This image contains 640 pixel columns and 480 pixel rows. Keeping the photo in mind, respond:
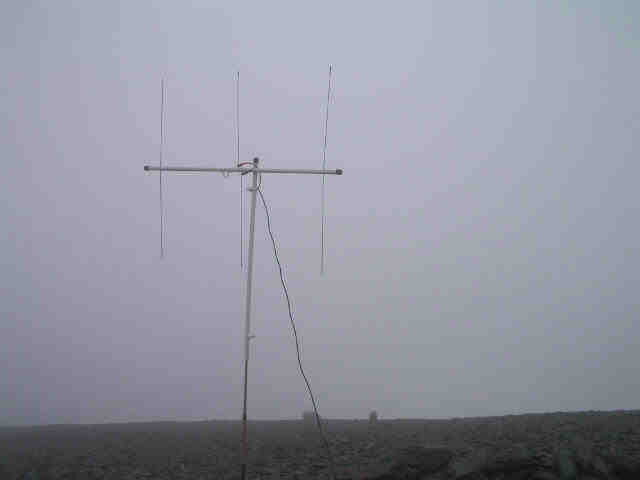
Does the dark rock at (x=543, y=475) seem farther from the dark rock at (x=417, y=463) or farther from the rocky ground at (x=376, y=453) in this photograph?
the dark rock at (x=417, y=463)

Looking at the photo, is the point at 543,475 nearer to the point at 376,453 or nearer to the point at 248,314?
the point at 376,453

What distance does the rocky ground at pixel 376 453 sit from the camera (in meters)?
9.00

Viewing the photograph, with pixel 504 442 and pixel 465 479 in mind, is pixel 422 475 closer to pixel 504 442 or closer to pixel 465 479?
pixel 465 479

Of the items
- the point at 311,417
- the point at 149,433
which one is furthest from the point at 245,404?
the point at 311,417

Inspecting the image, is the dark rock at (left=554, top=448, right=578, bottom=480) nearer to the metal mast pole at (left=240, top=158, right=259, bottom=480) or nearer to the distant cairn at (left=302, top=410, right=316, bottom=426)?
the metal mast pole at (left=240, top=158, right=259, bottom=480)

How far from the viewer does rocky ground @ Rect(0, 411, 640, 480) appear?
9000 mm

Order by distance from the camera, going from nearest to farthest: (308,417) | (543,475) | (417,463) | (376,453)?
(543,475) → (417,463) → (376,453) → (308,417)

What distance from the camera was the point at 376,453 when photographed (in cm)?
1156

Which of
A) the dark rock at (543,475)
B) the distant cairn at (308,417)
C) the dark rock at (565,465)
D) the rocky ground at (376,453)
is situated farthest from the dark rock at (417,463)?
the distant cairn at (308,417)

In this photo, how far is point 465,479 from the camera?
8.85 meters

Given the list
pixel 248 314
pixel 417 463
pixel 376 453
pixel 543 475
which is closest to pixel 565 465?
pixel 543 475

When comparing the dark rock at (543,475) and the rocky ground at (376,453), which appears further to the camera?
the rocky ground at (376,453)

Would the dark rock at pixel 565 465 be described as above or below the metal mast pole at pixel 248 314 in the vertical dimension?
below

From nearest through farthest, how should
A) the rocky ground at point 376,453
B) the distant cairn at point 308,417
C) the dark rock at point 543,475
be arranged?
the dark rock at point 543,475
the rocky ground at point 376,453
the distant cairn at point 308,417
